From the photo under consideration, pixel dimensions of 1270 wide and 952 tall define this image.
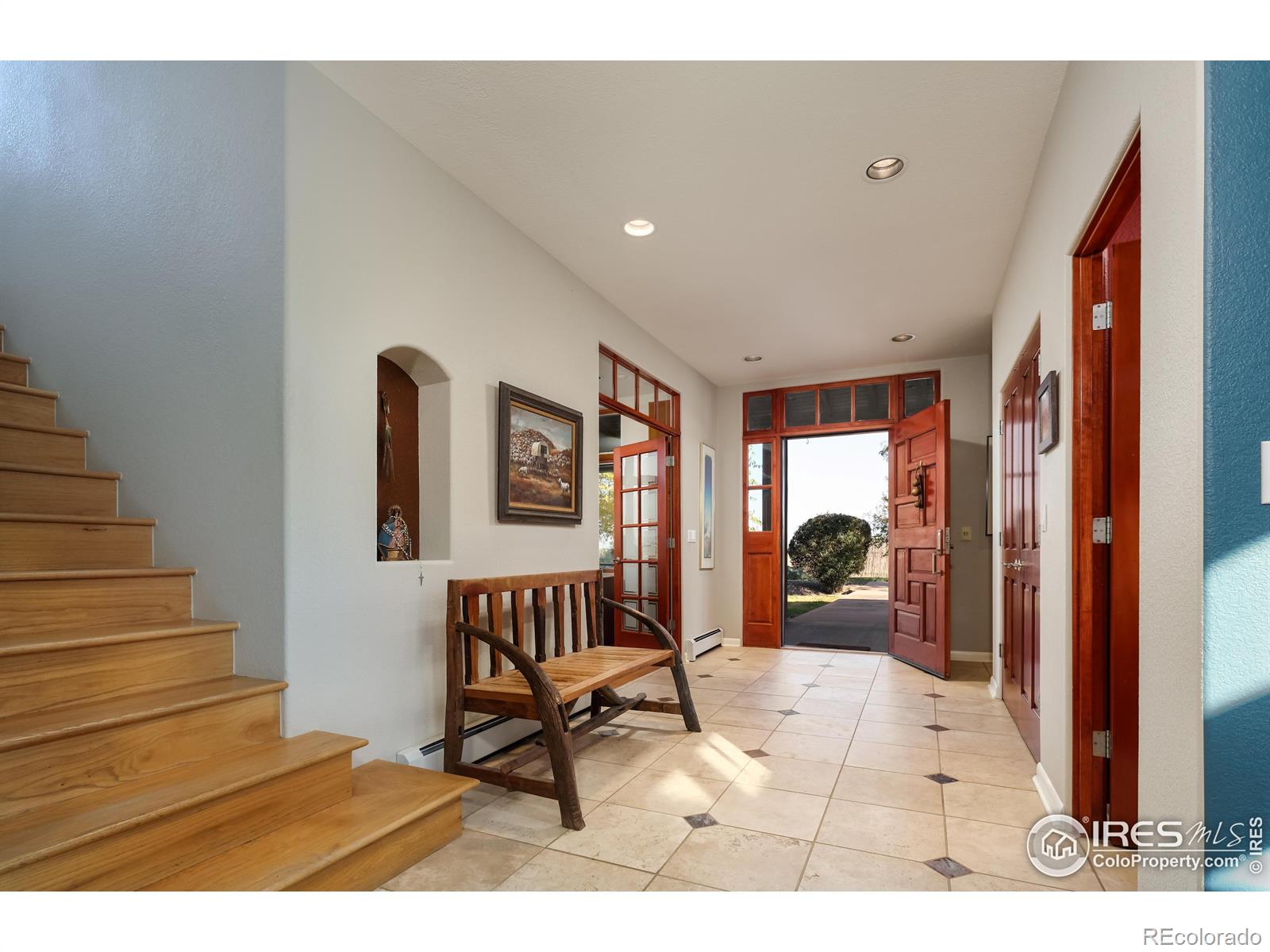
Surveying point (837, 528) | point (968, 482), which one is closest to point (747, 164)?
point (968, 482)

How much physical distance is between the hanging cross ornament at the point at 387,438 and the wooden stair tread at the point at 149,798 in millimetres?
1324

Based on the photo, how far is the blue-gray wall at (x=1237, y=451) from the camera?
3.91 feet

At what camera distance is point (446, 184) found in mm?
3172

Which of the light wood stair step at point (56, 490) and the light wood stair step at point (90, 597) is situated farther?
the light wood stair step at point (56, 490)

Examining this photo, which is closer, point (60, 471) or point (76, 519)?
point (76, 519)

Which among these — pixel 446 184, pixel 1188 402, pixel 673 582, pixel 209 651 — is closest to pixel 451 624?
pixel 209 651

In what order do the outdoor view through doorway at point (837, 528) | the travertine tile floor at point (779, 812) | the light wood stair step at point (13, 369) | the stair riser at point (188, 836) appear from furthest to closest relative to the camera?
1. the outdoor view through doorway at point (837, 528)
2. the light wood stair step at point (13, 369)
3. the travertine tile floor at point (779, 812)
4. the stair riser at point (188, 836)

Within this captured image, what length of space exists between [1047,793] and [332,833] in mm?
2587

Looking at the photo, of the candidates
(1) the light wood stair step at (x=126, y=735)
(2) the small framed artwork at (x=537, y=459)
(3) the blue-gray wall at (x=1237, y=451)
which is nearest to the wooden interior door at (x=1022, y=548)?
(3) the blue-gray wall at (x=1237, y=451)

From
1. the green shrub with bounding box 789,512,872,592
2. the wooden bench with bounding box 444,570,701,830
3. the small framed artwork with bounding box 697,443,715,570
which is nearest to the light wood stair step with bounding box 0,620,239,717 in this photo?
the wooden bench with bounding box 444,570,701,830

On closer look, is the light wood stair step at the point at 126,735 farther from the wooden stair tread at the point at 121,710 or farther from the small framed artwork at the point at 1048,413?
the small framed artwork at the point at 1048,413

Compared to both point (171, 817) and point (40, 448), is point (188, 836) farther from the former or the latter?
point (40, 448)

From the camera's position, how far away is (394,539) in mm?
3105
